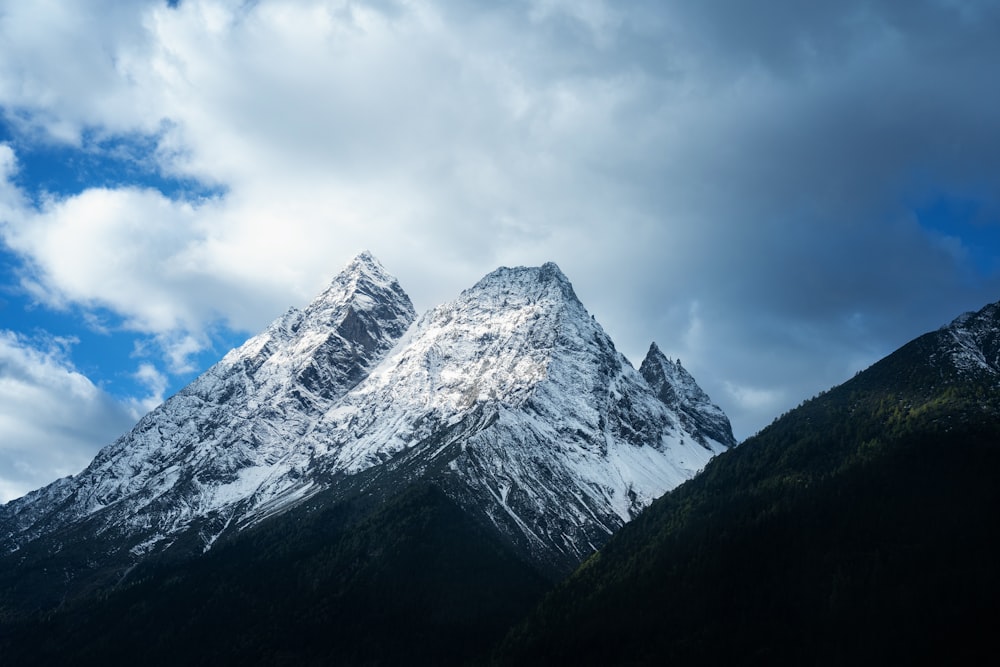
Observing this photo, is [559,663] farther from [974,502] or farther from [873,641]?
[974,502]

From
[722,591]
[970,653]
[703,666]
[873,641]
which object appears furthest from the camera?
[722,591]

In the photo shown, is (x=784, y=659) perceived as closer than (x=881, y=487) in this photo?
Yes

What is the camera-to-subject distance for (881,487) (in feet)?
655

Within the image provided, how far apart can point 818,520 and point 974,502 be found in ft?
108

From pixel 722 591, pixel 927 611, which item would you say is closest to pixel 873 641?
pixel 927 611

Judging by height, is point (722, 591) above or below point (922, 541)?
above

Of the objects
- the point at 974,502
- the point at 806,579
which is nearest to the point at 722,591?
the point at 806,579

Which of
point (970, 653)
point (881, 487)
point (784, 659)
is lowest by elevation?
point (970, 653)

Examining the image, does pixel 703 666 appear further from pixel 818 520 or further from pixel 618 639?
pixel 818 520

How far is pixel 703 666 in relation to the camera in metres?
172

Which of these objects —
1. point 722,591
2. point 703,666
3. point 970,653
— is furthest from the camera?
point 722,591

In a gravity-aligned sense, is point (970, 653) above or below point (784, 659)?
below

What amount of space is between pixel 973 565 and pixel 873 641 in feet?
86.7

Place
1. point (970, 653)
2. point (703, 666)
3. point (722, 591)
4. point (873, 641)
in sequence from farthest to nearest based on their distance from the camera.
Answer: point (722, 591) → point (703, 666) → point (873, 641) → point (970, 653)
